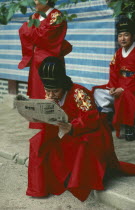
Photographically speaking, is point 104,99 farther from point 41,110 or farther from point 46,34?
point 41,110

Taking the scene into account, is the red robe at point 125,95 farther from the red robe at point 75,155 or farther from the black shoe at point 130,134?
the red robe at point 75,155

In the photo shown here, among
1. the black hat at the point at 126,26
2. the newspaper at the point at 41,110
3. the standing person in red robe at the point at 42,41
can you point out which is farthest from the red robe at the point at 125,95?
the newspaper at the point at 41,110

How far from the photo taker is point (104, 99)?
20.0 feet

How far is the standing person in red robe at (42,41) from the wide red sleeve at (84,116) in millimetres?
1638

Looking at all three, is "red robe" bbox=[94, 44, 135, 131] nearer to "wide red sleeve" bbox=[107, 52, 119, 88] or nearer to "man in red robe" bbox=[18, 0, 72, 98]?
"wide red sleeve" bbox=[107, 52, 119, 88]

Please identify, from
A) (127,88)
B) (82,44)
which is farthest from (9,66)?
(127,88)

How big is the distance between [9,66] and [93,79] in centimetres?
263

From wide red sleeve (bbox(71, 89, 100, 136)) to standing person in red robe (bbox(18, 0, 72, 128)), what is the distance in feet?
5.38

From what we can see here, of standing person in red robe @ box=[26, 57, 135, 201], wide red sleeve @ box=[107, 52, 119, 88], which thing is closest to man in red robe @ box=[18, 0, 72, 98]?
wide red sleeve @ box=[107, 52, 119, 88]

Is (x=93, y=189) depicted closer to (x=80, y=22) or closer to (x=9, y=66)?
(x=80, y=22)

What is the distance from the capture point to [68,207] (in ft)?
12.8

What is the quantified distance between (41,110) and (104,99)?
2778mm

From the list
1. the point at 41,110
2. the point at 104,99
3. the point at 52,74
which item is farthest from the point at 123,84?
the point at 41,110

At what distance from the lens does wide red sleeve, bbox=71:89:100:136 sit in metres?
3.79
